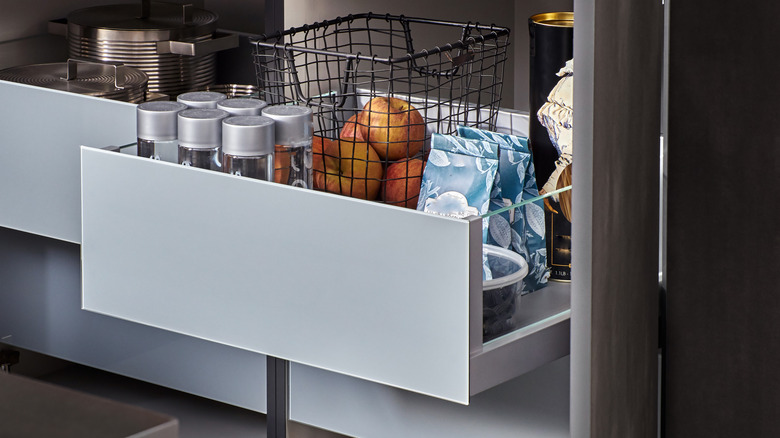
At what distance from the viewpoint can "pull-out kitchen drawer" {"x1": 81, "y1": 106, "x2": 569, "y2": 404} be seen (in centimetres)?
91

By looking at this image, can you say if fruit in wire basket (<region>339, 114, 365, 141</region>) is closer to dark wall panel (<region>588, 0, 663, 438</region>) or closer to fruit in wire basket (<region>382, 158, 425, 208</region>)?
fruit in wire basket (<region>382, 158, 425, 208</region>)

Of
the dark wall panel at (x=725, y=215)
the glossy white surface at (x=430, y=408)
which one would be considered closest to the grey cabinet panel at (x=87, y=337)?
the glossy white surface at (x=430, y=408)

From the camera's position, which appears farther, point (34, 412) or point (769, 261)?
point (769, 261)

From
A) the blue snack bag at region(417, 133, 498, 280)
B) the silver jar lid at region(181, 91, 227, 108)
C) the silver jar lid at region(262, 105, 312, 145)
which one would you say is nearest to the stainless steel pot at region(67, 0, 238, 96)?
the silver jar lid at region(181, 91, 227, 108)

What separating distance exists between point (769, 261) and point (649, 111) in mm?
164

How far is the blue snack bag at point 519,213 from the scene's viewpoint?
1.00 metres

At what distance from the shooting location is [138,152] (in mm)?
1102

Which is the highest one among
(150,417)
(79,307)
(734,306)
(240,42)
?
(240,42)

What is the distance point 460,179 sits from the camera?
3.34 feet

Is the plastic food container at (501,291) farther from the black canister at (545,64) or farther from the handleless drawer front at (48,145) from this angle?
the handleless drawer front at (48,145)

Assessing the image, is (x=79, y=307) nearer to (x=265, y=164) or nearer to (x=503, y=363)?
(x=265, y=164)

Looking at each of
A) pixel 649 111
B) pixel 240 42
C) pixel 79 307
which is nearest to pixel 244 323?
pixel 649 111

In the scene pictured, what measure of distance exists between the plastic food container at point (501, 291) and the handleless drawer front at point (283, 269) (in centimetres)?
6

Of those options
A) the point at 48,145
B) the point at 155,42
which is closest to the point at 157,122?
the point at 48,145
